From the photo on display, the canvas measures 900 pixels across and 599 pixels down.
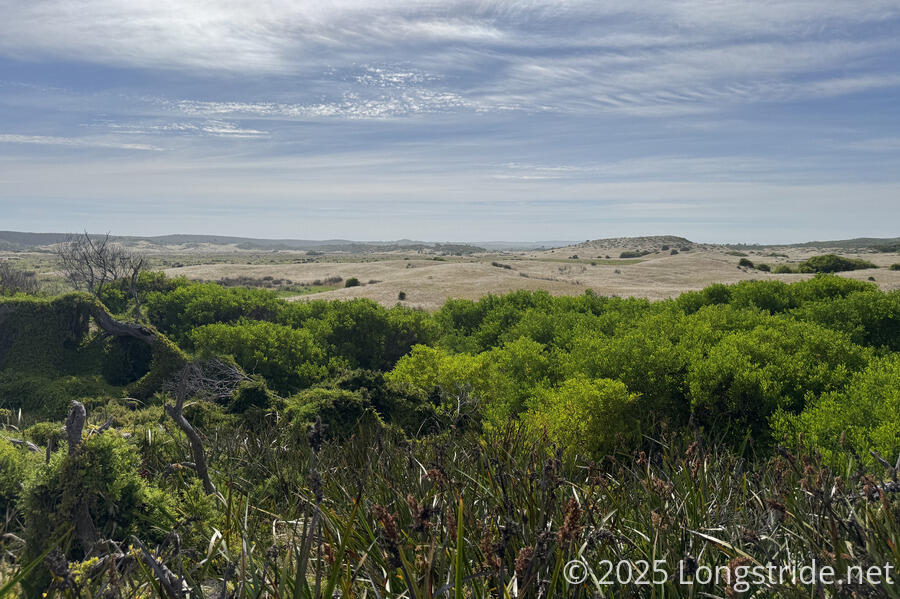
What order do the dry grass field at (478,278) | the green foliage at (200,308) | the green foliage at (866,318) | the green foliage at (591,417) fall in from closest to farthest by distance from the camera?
the green foliage at (591,417)
the green foliage at (866,318)
the green foliage at (200,308)
the dry grass field at (478,278)

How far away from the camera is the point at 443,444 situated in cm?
566

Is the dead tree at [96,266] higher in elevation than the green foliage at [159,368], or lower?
higher

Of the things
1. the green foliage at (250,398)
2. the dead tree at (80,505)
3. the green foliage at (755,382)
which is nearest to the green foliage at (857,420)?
the green foliage at (755,382)

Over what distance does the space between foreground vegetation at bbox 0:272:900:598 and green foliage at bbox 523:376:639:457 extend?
49mm

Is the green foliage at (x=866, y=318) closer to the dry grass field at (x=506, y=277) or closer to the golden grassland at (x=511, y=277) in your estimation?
the golden grassland at (x=511, y=277)

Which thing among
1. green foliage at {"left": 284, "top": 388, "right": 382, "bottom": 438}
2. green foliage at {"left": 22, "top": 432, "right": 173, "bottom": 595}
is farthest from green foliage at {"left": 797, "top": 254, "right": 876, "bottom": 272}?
green foliage at {"left": 22, "top": 432, "right": 173, "bottom": 595}

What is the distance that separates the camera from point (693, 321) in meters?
16.0

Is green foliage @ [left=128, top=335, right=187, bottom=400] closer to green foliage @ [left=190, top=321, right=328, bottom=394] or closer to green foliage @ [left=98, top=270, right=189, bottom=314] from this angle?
green foliage @ [left=190, top=321, right=328, bottom=394]

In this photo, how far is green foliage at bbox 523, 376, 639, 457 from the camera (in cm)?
1018

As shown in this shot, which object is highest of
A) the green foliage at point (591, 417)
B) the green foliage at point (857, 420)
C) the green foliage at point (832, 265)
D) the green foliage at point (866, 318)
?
the green foliage at point (832, 265)

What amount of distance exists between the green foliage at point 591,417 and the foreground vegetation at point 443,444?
0.16ft

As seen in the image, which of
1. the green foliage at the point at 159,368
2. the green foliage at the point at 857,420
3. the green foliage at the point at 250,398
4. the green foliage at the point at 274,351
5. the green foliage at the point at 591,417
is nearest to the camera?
the green foliage at the point at 857,420

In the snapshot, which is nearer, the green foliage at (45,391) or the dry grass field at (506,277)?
the green foliage at (45,391)

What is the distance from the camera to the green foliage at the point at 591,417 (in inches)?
401
